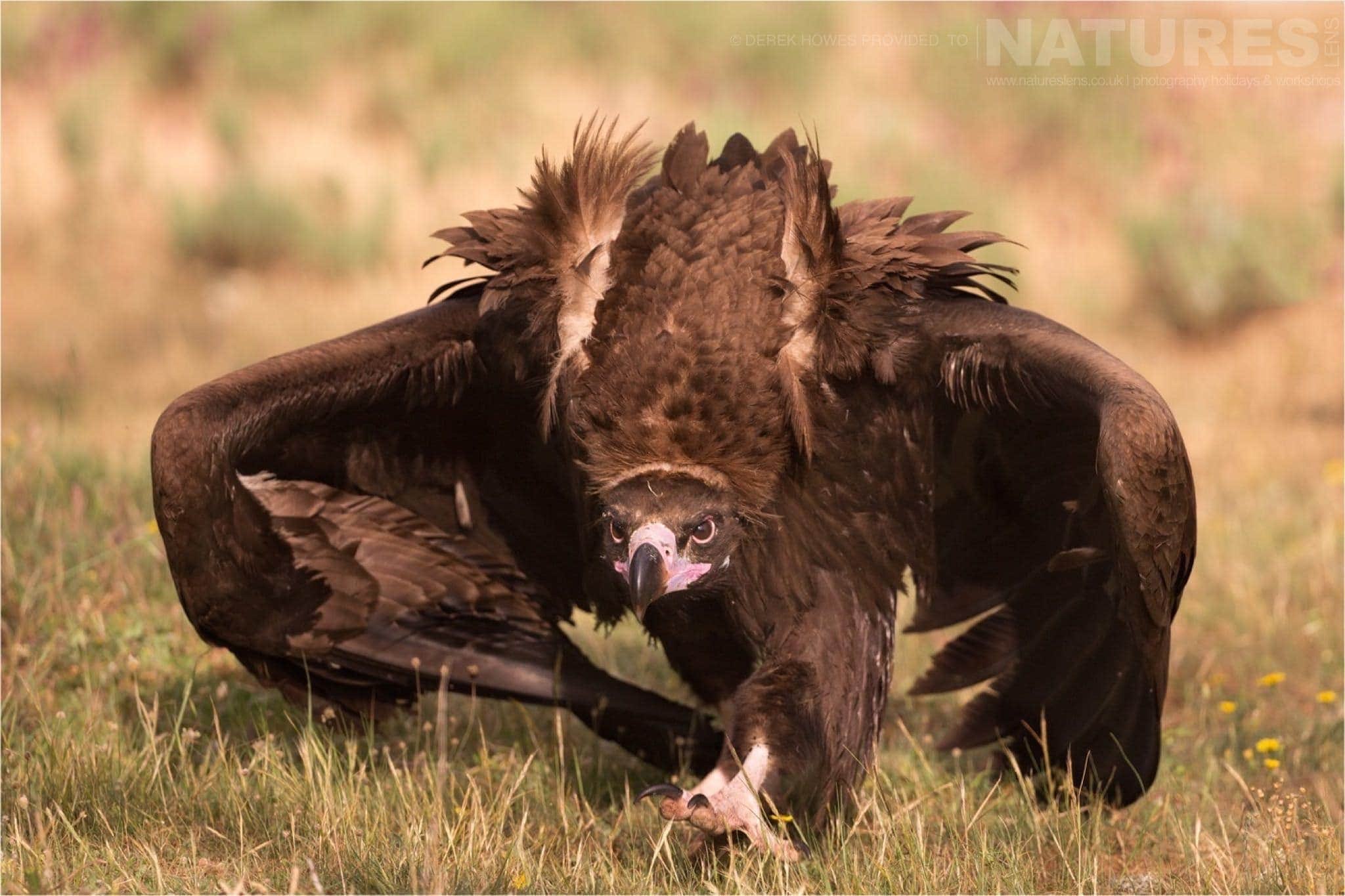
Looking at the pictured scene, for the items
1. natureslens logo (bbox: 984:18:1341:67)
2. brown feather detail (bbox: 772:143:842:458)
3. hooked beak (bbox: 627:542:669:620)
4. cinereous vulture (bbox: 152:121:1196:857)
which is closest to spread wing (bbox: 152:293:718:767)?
cinereous vulture (bbox: 152:121:1196:857)

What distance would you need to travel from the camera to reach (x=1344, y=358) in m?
9.47

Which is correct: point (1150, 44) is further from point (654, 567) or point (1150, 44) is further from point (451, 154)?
point (654, 567)

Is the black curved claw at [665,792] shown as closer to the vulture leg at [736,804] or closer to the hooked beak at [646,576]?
the vulture leg at [736,804]

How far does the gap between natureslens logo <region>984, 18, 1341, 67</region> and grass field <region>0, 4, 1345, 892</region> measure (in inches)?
13.2

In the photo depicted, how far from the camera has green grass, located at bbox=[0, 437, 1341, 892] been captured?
3641mm

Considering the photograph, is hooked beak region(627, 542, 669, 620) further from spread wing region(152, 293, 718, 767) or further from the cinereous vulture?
spread wing region(152, 293, 718, 767)

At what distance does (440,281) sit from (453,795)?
7474mm

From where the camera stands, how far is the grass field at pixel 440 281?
3865 millimetres

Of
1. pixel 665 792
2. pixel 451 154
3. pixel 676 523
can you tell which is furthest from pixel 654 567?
pixel 451 154

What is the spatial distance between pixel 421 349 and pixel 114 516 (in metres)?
2.37

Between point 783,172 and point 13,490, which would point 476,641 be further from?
point 13,490

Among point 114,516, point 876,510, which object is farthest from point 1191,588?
point 114,516

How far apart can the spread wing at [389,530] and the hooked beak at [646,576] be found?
52 cm

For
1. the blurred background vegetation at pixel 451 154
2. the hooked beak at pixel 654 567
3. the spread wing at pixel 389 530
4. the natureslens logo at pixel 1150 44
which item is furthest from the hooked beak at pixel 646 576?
the natureslens logo at pixel 1150 44
